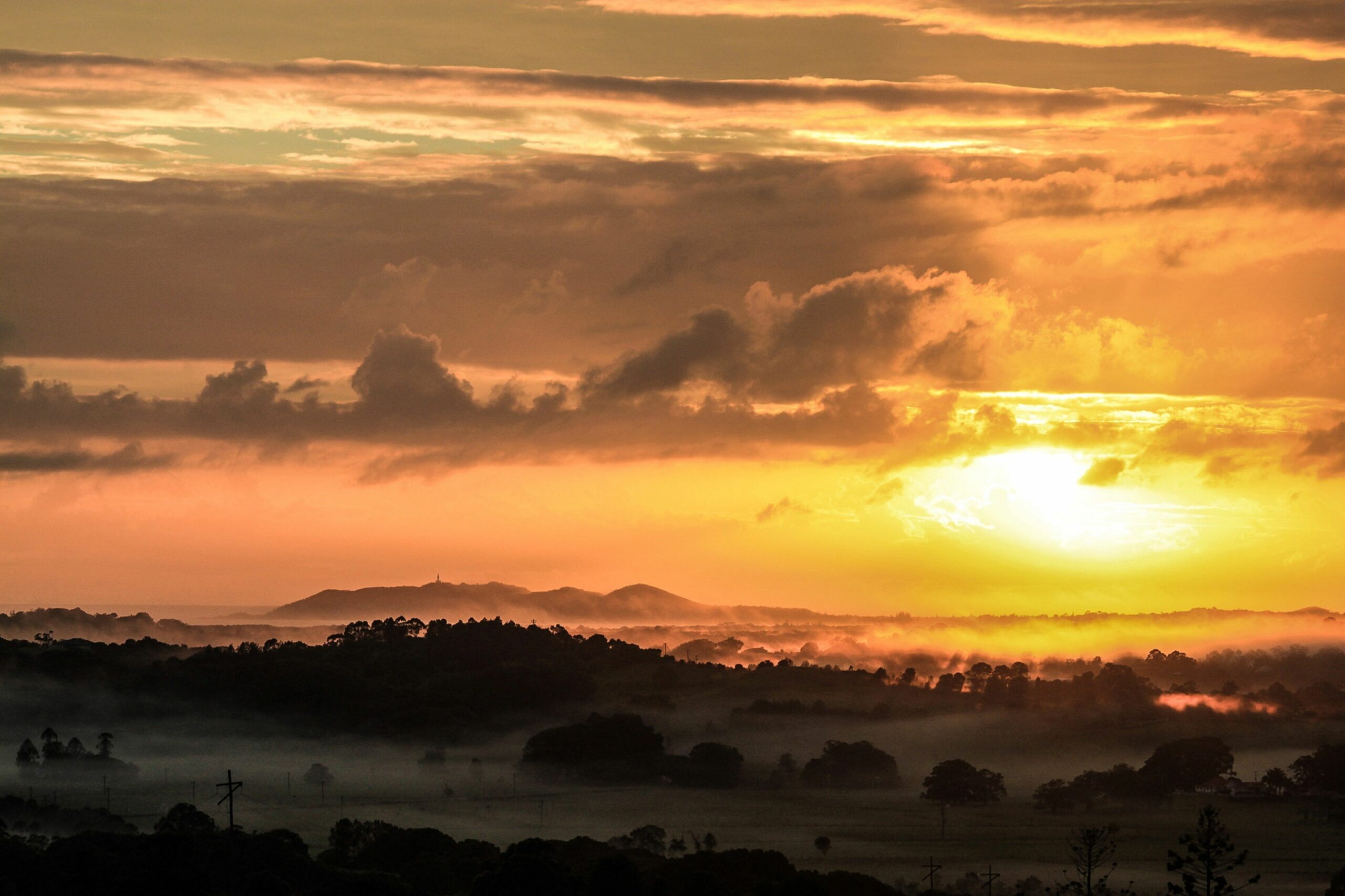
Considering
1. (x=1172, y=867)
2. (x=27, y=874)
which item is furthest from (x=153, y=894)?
(x=1172, y=867)

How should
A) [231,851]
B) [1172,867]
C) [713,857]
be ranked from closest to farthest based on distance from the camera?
[1172,867] < [231,851] < [713,857]

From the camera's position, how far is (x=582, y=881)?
159375 mm

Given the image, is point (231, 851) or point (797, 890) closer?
point (797, 890)

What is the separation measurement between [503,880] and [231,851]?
1072 inches

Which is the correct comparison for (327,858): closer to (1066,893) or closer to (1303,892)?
(1066,893)

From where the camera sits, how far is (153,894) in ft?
501

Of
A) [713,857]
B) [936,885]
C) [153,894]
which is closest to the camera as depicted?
[153,894]

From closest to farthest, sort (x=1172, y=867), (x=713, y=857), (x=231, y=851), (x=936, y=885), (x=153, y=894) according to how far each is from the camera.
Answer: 1. (x=1172, y=867)
2. (x=153, y=894)
3. (x=231, y=851)
4. (x=713, y=857)
5. (x=936, y=885)

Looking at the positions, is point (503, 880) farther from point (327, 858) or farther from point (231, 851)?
point (327, 858)

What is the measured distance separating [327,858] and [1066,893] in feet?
237

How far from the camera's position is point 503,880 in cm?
15525

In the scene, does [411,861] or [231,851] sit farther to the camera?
[411,861]

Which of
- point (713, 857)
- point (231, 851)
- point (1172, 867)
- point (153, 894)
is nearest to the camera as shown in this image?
point (1172, 867)

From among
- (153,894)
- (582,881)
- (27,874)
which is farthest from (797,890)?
(27,874)
